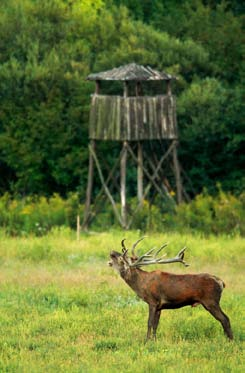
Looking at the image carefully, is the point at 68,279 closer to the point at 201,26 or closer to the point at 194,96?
the point at 194,96

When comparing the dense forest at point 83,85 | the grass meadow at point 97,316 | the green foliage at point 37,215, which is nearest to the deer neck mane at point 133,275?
the grass meadow at point 97,316

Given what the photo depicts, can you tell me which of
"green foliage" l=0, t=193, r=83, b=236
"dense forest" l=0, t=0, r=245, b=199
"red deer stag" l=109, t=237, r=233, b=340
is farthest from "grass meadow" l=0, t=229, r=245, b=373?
"dense forest" l=0, t=0, r=245, b=199

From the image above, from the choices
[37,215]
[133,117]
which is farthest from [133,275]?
[37,215]

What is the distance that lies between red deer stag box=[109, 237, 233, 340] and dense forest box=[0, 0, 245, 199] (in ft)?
68.5

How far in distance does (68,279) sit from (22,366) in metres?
8.68

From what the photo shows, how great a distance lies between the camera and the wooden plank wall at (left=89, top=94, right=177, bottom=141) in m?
33.6

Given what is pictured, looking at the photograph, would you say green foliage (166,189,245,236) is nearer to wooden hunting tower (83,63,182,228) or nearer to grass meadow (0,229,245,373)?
wooden hunting tower (83,63,182,228)

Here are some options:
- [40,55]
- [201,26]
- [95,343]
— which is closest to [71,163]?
[40,55]

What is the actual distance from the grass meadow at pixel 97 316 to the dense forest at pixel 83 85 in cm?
942

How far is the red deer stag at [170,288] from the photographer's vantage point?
16203mm

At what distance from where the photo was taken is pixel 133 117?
111 feet

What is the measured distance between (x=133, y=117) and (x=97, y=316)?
15.5 m

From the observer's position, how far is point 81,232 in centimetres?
3275

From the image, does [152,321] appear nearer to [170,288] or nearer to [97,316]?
[170,288]
